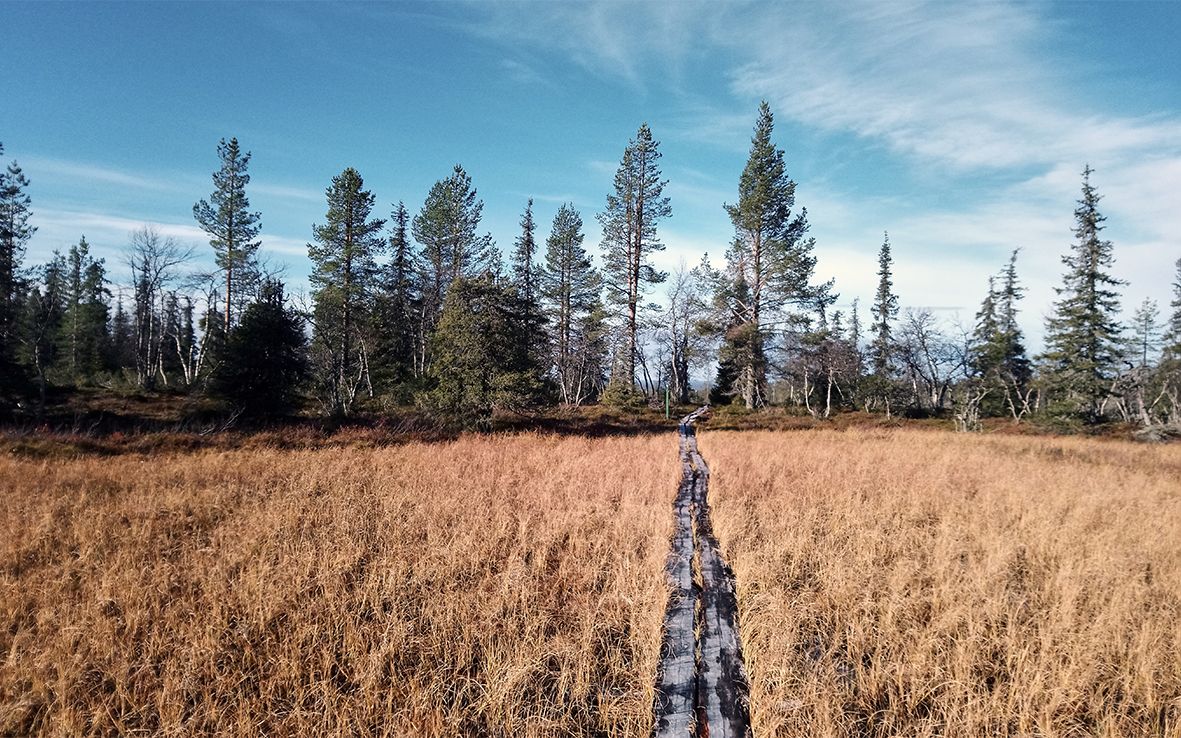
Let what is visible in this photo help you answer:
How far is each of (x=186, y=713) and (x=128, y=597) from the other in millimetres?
1881

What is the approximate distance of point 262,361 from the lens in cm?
1709

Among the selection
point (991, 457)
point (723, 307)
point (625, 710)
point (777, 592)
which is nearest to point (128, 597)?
point (625, 710)

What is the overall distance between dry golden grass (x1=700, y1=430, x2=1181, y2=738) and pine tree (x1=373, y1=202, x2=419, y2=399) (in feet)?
87.3

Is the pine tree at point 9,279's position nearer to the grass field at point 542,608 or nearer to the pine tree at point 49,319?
the pine tree at point 49,319

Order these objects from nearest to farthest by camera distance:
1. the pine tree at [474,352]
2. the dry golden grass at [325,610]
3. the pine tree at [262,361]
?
the dry golden grass at [325,610], the pine tree at [474,352], the pine tree at [262,361]

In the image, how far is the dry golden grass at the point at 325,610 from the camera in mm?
3002

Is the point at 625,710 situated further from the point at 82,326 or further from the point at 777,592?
the point at 82,326

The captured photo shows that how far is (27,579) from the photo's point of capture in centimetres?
442

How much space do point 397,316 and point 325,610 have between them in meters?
34.7

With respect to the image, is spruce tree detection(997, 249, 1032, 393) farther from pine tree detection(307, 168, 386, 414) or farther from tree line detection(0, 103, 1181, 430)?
pine tree detection(307, 168, 386, 414)

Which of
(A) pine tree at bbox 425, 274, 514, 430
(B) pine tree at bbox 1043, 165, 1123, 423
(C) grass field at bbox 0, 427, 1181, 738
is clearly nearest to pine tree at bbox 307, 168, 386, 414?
(A) pine tree at bbox 425, 274, 514, 430

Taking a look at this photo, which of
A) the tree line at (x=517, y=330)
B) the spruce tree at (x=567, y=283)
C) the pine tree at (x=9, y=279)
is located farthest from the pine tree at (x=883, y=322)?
the pine tree at (x=9, y=279)

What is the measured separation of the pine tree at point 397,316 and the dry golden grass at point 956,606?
26.6 meters

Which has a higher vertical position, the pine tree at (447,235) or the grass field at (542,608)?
the pine tree at (447,235)
